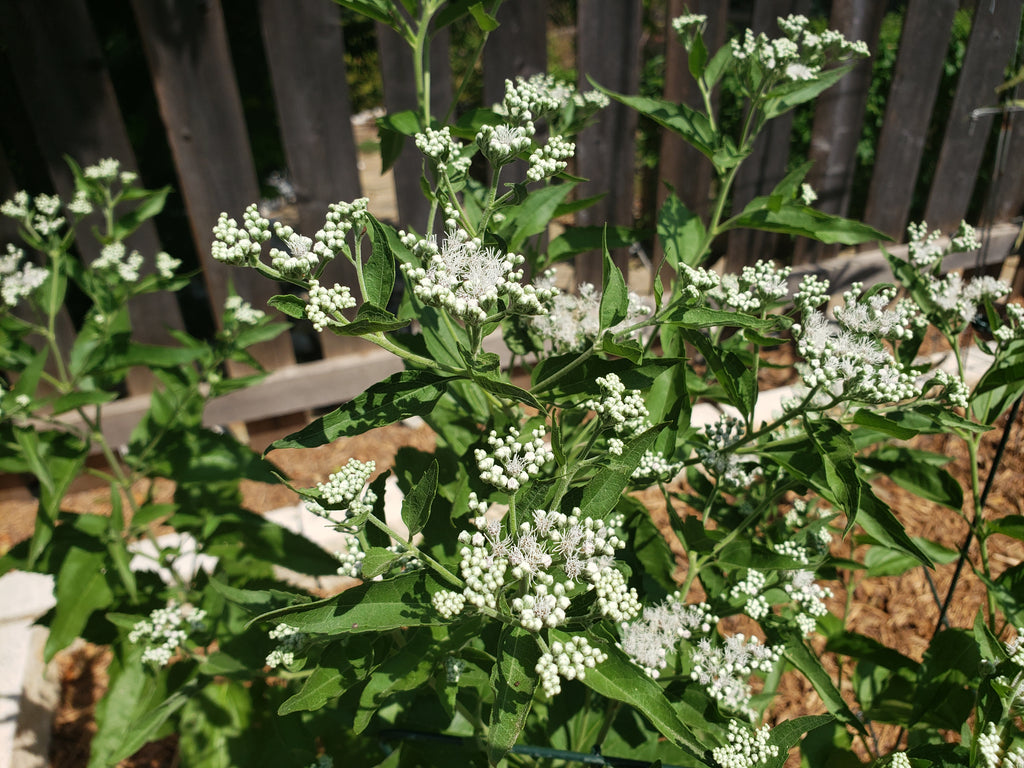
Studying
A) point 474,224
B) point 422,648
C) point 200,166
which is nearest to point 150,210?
point 200,166

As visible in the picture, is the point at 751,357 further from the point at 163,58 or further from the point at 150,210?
the point at 163,58

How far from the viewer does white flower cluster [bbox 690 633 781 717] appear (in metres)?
1.36

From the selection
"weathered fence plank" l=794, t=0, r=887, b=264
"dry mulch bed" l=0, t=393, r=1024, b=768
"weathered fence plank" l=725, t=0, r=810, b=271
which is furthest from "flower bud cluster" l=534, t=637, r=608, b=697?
"weathered fence plank" l=794, t=0, r=887, b=264

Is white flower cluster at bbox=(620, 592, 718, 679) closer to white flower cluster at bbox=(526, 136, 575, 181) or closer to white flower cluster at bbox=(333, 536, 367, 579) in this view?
white flower cluster at bbox=(333, 536, 367, 579)

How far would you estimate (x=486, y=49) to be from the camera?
331 centimetres

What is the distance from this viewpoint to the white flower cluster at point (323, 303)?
1.05 meters

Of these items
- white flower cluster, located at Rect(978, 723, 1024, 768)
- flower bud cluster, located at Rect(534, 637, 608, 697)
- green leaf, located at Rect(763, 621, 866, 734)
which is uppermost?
flower bud cluster, located at Rect(534, 637, 608, 697)

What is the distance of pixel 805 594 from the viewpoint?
1.53m

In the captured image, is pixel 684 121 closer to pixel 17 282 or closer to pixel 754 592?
pixel 754 592

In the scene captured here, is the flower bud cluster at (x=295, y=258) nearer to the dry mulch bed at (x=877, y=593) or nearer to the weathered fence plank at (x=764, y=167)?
the dry mulch bed at (x=877, y=593)

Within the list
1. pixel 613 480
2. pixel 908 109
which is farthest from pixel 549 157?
pixel 908 109

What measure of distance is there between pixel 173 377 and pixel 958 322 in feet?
7.68

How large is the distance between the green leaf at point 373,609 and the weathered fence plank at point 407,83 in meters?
2.11

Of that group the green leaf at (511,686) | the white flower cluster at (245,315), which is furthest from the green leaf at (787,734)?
the white flower cluster at (245,315)
